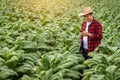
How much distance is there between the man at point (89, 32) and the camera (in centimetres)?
777

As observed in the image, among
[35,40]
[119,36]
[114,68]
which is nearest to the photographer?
[114,68]

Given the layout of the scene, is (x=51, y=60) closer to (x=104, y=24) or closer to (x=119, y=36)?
(x=119, y=36)

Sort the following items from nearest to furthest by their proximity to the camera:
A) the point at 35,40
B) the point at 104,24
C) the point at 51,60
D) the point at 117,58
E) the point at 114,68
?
the point at 114,68, the point at 117,58, the point at 51,60, the point at 35,40, the point at 104,24

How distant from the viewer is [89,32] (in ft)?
26.1

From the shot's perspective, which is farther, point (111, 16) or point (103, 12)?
point (103, 12)

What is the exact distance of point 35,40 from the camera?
1050 centimetres

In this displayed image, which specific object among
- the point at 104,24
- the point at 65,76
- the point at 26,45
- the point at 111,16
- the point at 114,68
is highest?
the point at 111,16

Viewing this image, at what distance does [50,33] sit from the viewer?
12109mm

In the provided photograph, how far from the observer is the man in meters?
7.77

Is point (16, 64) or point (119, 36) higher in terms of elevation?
point (119, 36)

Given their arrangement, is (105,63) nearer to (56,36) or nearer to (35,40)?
(35,40)

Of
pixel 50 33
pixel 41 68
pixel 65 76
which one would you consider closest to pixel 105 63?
pixel 65 76

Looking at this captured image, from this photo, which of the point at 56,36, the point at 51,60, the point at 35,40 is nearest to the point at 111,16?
the point at 56,36

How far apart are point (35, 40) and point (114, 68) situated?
445cm
